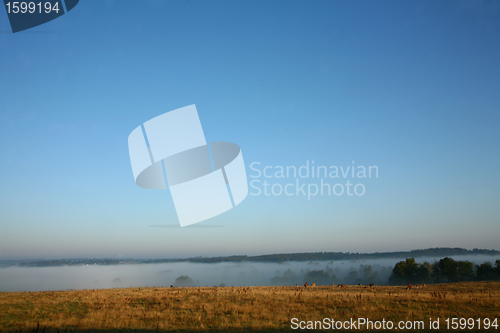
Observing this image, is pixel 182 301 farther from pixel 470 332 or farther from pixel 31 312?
pixel 470 332

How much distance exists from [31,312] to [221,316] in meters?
12.7

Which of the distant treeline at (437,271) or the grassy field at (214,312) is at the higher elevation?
the grassy field at (214,312)

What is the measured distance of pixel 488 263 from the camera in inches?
3580

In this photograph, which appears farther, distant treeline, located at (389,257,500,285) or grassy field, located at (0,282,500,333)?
distant treeline, located at (389,257,500,285)

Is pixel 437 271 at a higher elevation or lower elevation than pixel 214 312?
lower

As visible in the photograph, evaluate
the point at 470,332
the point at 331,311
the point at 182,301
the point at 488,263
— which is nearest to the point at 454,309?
the point at 470,332

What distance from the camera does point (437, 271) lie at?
10112cm

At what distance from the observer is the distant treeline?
95750mm

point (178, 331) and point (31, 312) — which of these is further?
point (31, 312)

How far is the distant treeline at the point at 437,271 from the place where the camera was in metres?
95.8

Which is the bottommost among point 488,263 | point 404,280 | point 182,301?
point 404,280

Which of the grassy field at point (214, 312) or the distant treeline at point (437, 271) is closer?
the grassy field at point (214, 312)

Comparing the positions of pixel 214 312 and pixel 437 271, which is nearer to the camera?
pixel 214 312

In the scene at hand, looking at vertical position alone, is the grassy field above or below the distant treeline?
above
